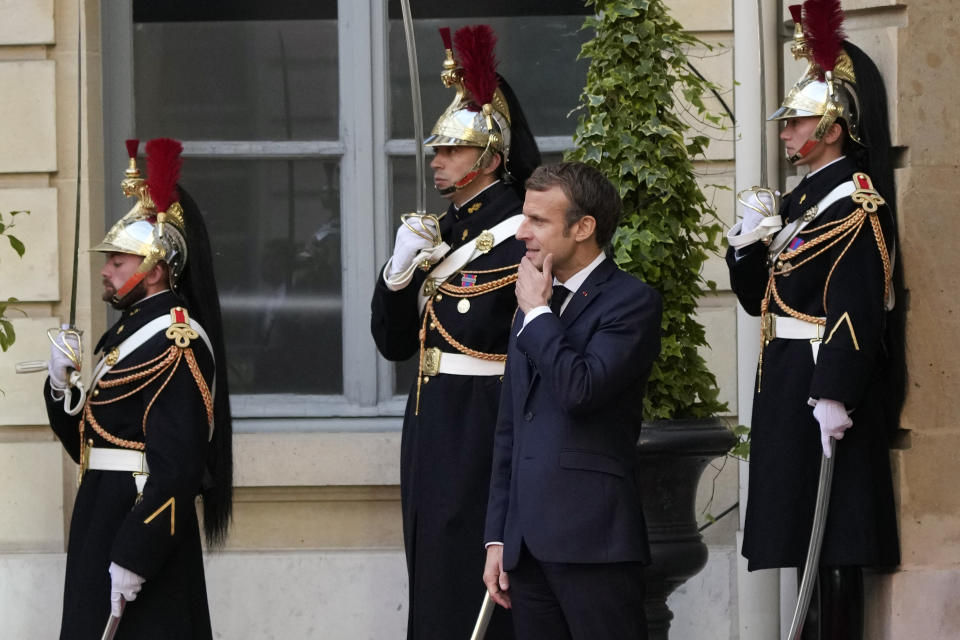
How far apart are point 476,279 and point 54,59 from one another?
7.69 ft

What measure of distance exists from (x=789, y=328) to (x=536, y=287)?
1135mm

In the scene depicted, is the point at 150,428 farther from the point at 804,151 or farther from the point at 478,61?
the point at 804,151

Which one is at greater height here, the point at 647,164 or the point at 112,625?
the point at 647,164

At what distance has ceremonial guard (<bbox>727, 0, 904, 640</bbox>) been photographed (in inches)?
174

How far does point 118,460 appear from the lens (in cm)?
449

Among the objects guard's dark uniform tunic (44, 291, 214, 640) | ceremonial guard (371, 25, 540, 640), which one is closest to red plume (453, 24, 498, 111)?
ceremonial guard (371, 25, 540, 640)

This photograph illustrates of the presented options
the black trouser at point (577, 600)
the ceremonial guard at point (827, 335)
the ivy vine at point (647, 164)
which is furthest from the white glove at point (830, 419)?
the black trouser at point (577, 600)

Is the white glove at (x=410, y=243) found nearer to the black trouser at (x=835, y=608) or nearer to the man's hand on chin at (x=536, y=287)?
the man's hand on chin at (x=536, y=287)

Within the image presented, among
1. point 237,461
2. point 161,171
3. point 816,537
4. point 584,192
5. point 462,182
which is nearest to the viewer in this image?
point 584,192

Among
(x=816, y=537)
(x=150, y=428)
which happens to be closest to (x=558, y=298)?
(x=816, y=537)

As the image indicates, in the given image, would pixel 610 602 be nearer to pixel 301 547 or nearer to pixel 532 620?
pixel 532 620

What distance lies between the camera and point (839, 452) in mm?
4500

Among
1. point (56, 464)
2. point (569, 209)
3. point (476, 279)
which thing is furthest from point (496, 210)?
point (56, 464)

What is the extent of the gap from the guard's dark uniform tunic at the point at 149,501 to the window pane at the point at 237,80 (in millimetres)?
2070
